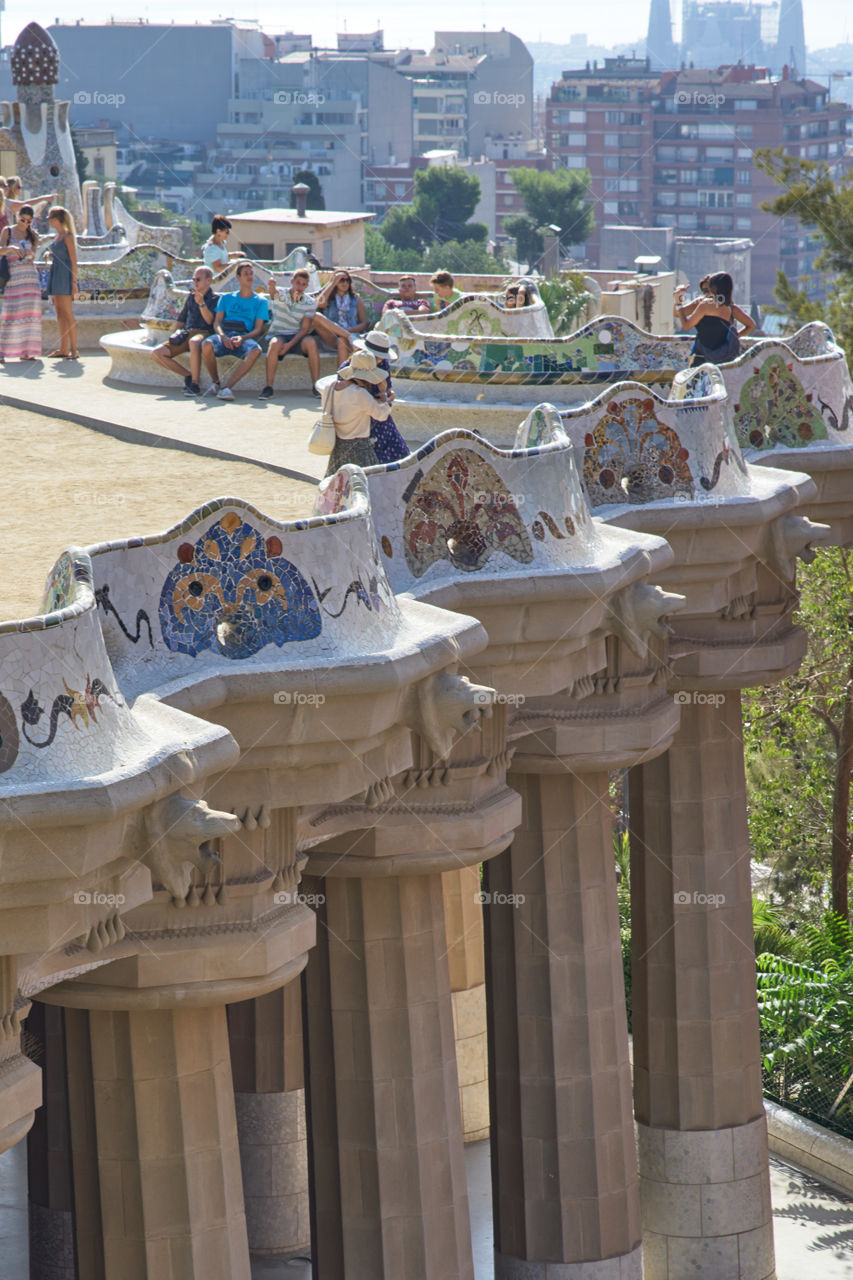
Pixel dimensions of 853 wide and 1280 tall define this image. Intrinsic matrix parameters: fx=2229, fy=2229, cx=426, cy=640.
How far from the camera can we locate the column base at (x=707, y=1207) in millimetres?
21297

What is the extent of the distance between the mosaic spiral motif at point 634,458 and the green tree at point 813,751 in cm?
1061

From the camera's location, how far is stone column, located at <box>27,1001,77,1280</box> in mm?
19562

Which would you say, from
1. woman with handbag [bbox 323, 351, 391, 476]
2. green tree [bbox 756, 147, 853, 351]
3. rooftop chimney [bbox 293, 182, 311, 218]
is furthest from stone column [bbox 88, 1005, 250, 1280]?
rooftop chimney [bbox 293, 182, 311, 218]

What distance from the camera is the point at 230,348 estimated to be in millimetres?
23844

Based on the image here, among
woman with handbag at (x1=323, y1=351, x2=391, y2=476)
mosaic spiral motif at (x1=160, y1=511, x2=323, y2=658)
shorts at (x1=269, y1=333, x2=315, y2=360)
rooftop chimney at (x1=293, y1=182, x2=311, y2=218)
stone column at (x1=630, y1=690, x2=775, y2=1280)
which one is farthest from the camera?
rooftop chimney at (x1=293, y1=182, x2=311, y2=218)

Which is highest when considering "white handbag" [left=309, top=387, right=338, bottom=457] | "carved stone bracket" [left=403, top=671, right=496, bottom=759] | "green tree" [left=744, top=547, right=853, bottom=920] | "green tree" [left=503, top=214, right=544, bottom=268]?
"white handbag" [left=309, top=387, right=338, bottom=457]

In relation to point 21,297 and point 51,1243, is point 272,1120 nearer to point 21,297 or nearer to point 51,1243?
point 51,1243

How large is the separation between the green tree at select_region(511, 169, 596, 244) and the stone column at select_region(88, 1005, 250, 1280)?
131 meters

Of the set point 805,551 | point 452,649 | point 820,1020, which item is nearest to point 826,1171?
point 820,1020

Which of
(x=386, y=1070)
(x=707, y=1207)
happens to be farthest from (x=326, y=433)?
(x=707, y=1207)

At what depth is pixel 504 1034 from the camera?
19.2 meters

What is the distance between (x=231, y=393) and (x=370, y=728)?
36.1ft

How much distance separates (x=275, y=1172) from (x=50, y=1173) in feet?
11.1

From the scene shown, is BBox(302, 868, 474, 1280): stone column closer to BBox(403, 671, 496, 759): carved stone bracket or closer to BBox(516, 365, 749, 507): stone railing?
BBox(403, 671, 496, 759): carved stone bracket
